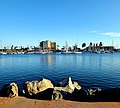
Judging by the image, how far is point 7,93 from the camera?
24.8m

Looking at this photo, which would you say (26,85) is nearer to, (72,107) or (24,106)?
(24,106)

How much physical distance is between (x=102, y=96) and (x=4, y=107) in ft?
46.4

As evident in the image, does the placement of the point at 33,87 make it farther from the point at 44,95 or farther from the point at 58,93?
the point at 58,93

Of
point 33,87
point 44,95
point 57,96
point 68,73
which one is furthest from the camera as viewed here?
point 68,73

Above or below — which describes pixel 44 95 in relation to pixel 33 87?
below

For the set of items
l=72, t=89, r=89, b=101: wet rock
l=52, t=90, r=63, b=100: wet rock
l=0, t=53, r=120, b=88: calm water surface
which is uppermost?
l=52, t=90, r=63, b=100: wet rock

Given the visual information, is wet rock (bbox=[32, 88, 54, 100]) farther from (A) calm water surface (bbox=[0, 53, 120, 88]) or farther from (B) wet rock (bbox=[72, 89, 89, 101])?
(A) calm water surface (bbox=[0, 53, 120, 88])

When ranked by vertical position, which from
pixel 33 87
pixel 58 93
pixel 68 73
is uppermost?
pixel 33 87

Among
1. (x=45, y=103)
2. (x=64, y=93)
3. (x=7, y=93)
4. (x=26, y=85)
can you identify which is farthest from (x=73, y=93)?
(x=7, y=93)

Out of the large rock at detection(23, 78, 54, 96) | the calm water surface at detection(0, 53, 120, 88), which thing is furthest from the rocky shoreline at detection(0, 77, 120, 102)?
the calm water surface at detection(0, 53, 120, 88)

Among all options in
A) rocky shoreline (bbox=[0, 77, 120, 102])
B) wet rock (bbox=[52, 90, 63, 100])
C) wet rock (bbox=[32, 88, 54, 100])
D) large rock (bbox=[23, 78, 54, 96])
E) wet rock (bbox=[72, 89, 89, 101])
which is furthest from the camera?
large rock (bbox=[23, 78, 54, 96])

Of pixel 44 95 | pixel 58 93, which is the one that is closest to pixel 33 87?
pixel 44 95

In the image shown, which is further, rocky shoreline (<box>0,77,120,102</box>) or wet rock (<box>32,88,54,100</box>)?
wet rock (<box>32,88,54,100</box>)

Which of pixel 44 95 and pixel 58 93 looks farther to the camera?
pixel 44 95
